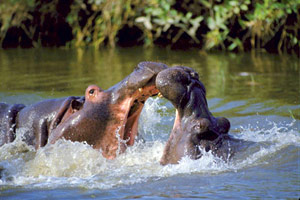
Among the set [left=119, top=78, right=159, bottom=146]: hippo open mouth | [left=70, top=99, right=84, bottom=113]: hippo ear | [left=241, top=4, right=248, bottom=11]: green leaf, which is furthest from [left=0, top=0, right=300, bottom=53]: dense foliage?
[left=70, top=99, right=84, bottom=113]: hippo ear

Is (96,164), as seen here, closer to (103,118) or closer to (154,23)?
(103,118)

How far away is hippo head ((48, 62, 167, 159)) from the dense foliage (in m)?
6.96

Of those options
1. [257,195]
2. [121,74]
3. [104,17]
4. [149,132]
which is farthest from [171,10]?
[257,195]

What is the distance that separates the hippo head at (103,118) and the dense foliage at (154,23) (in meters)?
6.96

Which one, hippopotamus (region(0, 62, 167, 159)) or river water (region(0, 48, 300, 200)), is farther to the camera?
hippopotamus (region(0, 62, 167, 159))

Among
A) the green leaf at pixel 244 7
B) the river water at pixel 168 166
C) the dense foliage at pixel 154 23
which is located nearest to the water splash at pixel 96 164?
the river water at pixel 168 166

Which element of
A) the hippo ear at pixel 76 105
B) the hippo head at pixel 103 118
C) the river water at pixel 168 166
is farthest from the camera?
the hippo ear at pixel 76 105

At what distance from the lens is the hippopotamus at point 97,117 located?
4512 millimetres

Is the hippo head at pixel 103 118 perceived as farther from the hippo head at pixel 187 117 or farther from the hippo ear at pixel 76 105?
the hippo head at pixel 187 117

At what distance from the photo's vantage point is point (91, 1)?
1285cm

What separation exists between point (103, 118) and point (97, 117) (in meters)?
0.04

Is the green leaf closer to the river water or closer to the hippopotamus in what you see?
the river water

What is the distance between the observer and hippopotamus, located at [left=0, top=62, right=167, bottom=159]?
4.51 metres

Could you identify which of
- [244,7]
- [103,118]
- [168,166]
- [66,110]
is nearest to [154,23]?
[244,7]
